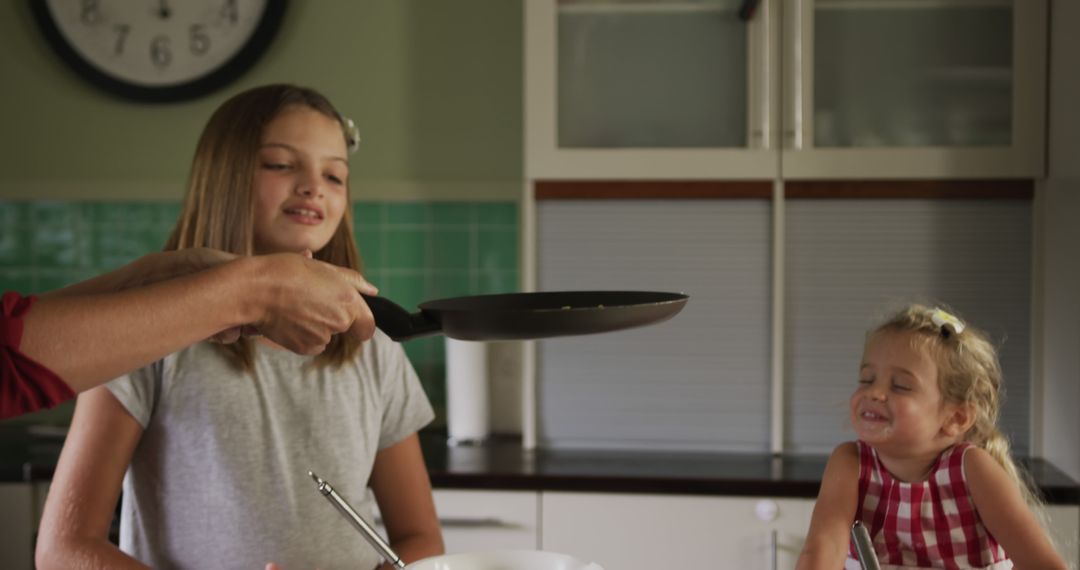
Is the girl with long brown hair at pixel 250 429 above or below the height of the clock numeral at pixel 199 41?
below

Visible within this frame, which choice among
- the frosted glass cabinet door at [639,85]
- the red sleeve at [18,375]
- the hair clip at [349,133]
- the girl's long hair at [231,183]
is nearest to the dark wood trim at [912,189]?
the frosted glass cabinet door at [639,85]

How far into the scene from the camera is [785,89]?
7.97 ft

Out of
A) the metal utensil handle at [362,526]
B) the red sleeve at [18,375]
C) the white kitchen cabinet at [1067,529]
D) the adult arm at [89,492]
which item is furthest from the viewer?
the white kitchen cabinet at [1067,529]

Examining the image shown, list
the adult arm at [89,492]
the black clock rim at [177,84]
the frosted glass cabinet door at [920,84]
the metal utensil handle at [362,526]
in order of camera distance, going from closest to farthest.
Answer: the metal utensil handle at [362,526] < the adult arm at [89,492] < the frosted glass cabinet door at [920,84] < the black clock rim at [177,84]

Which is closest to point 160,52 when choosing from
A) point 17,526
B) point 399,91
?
point 399,91

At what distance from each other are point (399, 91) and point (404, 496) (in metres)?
1.50

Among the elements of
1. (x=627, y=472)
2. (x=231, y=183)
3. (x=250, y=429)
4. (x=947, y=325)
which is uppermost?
(x=231, y=183)

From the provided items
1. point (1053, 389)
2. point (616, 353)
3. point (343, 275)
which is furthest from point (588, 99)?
point (343, 275)

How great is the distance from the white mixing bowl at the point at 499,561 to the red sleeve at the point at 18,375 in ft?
1.14

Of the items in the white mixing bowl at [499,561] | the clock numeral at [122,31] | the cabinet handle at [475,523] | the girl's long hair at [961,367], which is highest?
the clock numeral at [122,31]

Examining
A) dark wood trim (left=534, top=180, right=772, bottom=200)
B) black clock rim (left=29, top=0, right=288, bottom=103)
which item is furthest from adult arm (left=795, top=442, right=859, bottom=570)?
black clock rim (left=29, top=0, right=288, bottom=103)

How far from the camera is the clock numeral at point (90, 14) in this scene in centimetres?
278

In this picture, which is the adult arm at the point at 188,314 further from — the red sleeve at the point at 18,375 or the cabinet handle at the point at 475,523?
the cabinet handle at the point at 475,523

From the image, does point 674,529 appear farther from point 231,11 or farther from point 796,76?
point 231,11
